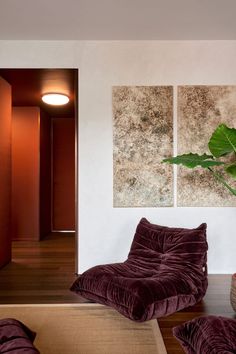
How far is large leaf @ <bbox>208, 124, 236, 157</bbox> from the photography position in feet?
7.40

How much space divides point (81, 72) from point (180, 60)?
109 centimetres

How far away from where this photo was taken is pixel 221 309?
238 centimetres

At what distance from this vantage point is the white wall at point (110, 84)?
328cm

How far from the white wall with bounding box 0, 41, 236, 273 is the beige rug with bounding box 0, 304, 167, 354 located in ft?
3.44

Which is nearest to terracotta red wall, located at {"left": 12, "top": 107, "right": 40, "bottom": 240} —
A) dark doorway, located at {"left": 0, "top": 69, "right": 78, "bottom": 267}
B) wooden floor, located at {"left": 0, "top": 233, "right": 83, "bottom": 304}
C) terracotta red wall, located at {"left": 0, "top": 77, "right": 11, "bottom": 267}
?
dark doorway, located at {"left": 0, "top": 69, "right": 78, "bottom": 267}

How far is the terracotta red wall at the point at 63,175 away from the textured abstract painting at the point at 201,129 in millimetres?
3301

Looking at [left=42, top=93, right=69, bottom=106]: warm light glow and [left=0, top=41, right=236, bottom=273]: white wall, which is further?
[left=42, top=93, right=69, bottom=106]: warm light glow

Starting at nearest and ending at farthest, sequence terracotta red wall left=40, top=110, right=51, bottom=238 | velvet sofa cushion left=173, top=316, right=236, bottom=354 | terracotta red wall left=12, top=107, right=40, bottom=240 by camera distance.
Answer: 1. velvet sofa cushion left=173, top=316, right=236, bottom=354
2. terracotta red wall left=12, top=107, right=40, bottom=240
3. terracotta red wall left=40, top=110, right=51, bottom=238

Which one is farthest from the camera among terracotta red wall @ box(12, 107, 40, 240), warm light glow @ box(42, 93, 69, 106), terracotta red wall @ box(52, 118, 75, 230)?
terracotta red wall @ box(52, 118, 75, 230)

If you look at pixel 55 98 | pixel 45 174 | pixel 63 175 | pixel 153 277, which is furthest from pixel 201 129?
pixel 63 175

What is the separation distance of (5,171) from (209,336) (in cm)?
A: 307

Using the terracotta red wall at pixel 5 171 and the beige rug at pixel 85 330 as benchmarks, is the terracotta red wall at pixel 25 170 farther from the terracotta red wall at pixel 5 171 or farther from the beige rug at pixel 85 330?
the beige rug at pixel 85 330

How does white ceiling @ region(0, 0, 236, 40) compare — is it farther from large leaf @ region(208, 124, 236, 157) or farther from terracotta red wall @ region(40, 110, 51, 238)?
terracotta red wall @ region(40, 110, 51, 238)

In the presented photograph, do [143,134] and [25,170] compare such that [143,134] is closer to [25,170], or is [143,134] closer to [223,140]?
[223,140]
